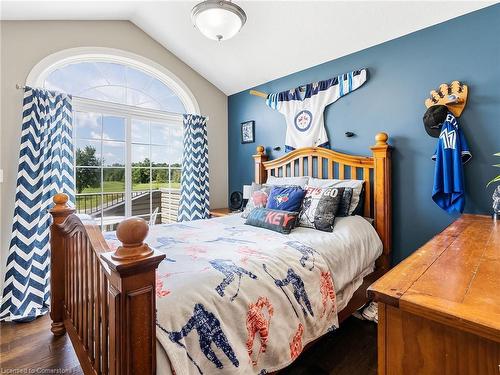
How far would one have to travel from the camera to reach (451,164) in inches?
74.2

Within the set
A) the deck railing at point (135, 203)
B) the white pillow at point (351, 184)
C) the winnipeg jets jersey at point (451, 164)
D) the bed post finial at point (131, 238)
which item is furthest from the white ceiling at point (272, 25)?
the bed post finial at point (131, 238)

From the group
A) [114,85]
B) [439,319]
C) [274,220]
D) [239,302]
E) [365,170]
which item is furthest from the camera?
[114,85]

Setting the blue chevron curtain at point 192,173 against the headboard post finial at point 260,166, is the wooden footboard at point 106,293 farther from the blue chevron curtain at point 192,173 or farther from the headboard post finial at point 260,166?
the headboard post finial at point 260,166

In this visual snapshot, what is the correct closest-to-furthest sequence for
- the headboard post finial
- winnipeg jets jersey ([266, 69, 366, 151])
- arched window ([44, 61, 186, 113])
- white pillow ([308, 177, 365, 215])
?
white pillow ([308, 177, 365, 215])
winnipeg jets jersey ([266, 69, 366, 151])
arched window ([44, 61, 186, 113])
the headboard post finial

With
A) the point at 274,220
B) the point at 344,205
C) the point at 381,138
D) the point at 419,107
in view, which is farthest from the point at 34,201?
the point at 419,107

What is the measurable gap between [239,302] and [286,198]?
3.87 feet

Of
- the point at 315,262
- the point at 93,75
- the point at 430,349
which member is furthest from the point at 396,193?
the point at 93,75

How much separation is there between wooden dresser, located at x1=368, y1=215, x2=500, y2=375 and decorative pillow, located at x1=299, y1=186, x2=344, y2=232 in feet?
3.39

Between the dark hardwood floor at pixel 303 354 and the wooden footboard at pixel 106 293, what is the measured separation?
0.19 metres

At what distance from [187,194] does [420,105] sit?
260cm

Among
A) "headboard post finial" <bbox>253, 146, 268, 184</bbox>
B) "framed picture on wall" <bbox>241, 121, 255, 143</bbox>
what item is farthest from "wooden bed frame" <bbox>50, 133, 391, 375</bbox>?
"framed picture on wall" <bbox>241, 121, 255, 143</bbox>

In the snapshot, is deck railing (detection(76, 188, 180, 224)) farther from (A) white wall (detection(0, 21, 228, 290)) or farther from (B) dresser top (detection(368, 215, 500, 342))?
(B) dresser top (detection(368, 215, 500, 342))

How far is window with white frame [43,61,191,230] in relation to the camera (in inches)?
108

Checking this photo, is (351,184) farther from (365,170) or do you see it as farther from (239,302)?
(239,302)
